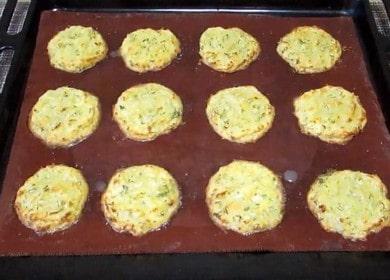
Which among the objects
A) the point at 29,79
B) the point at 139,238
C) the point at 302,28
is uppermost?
the point at 302,28

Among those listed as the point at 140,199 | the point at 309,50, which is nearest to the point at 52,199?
the point at 140,199

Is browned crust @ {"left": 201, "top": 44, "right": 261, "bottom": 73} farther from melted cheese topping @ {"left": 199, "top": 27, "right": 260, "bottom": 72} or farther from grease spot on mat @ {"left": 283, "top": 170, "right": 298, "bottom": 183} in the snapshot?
grease spot on mat @ {"left": 283, "top": 170, "right": 298, "bottom": 183}

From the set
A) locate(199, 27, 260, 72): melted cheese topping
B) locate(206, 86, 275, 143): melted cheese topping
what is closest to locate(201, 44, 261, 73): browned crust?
locate(199, 27, 260, 72): melted cheese topping

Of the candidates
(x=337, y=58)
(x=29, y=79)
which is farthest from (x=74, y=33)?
(x=337, y=58)

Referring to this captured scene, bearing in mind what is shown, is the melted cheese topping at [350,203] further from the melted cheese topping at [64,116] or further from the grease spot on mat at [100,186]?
the melted cheese topping at [64,116]

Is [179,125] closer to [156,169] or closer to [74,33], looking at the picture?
[156,169]

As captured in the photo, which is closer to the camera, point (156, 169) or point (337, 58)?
point (156, 169)
